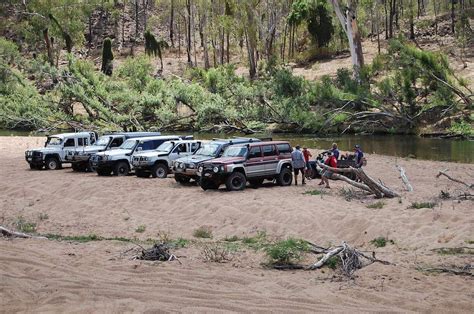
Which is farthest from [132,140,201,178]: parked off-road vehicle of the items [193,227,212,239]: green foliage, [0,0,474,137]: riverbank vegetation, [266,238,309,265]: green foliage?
[0,0,474,137]: riverbank vegetation

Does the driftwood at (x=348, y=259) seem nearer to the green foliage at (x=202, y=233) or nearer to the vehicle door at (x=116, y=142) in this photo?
the green foliage at (x=202, y=233)

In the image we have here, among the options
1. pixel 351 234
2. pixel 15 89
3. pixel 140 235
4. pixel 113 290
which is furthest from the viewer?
pixel 15 89

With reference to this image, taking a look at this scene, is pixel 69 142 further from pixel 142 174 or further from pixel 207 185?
pixel 207 185

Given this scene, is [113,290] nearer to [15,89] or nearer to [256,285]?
[256,285]

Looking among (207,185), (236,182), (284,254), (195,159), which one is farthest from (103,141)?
(284,254)

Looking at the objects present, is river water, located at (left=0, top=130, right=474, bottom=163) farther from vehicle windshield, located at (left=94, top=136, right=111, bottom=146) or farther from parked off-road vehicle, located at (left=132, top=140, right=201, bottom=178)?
vehicle windshield, located at (left=94, top=136, right=111, bottom=146)

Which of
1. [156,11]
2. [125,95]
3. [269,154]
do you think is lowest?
[269,154]

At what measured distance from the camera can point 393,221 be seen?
13.1 meters

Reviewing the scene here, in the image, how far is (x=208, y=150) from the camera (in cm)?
2144

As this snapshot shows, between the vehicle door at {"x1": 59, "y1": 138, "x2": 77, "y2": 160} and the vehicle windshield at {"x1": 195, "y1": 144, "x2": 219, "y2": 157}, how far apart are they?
7.37 meters

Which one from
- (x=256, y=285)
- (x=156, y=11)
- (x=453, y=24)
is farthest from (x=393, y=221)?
(x=156, y=11)

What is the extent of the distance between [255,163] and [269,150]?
0.81m

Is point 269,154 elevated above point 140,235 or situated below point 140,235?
above

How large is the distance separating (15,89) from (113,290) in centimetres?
4903
